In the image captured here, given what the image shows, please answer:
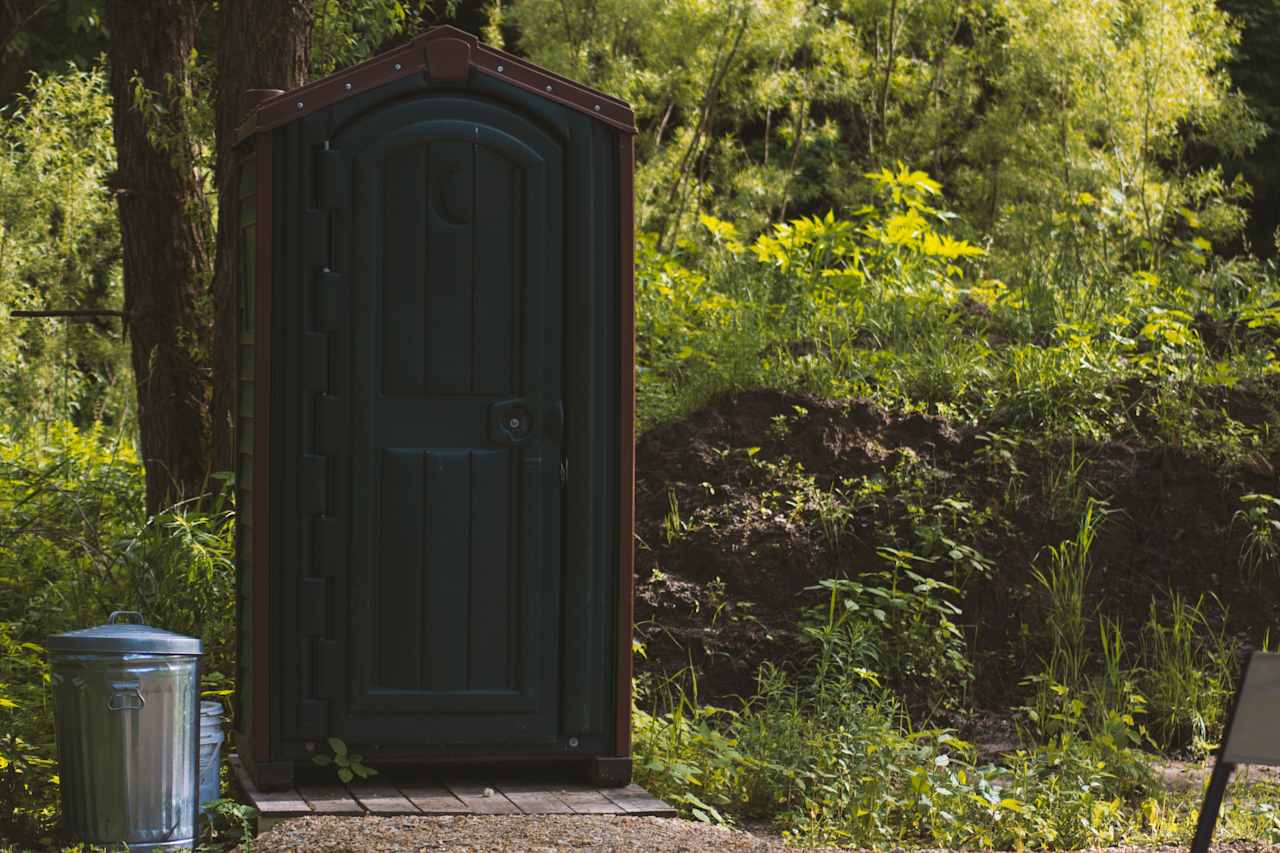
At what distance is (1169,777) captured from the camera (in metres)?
5.72

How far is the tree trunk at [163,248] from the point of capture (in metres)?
7.09

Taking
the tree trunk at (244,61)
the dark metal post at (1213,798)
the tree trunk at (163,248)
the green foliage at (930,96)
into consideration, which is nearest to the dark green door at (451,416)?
the tree trunk at (244,61)

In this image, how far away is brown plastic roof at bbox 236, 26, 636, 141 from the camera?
4410 millimetres

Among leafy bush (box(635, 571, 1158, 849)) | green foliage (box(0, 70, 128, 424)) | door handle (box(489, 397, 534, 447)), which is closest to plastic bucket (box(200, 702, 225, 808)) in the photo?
door handle (box(489, 397, 534, 447))

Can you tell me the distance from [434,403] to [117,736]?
1234mm

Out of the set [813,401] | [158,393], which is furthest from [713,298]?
[158,393]

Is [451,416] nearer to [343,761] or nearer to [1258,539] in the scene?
[343,761]

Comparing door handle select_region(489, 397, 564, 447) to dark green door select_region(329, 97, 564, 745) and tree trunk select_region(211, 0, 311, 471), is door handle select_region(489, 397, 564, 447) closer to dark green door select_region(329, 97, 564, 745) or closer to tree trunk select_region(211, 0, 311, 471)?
dark green door select_region(329, 97, 564, 745)

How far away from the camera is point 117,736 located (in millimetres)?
4227

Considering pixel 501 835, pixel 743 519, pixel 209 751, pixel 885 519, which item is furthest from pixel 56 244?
pixel 501 835

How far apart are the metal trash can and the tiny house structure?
0.29 m

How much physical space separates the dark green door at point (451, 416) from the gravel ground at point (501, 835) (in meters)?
0.39

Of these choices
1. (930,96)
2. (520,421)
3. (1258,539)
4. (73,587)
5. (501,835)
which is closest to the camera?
(501,835)

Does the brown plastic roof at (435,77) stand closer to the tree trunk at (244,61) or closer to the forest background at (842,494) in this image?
the tree trunk at (244,61)
